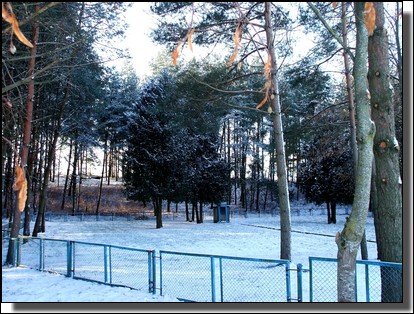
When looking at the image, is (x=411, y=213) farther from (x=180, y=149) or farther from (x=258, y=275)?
(x=180, y=149)

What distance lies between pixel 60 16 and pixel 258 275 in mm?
6534

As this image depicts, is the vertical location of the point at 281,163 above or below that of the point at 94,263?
above

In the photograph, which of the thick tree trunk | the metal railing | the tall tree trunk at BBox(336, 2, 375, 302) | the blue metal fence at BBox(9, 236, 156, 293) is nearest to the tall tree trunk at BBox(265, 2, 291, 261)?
the metal railing

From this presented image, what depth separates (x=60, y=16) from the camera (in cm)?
861

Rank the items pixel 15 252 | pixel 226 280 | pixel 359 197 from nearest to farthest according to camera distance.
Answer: pixel 359 197 < pixel 226 280 < pixel 15 252

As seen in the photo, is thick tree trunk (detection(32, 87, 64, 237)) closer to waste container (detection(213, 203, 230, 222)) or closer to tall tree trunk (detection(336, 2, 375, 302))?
waste container (detection(213, 203, 230, 222))

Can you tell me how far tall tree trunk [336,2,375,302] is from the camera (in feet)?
14.5

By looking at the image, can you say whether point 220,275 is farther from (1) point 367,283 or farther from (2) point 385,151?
(2) point 385,151

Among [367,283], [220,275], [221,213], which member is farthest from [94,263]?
[221,213]

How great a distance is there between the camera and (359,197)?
4.48m

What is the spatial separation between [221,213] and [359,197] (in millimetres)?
24949

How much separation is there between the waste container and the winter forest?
2.70ft

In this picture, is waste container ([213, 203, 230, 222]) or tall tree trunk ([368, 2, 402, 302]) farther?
waste container ([213, 203, 230, 222])

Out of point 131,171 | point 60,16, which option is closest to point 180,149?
point 131,171
